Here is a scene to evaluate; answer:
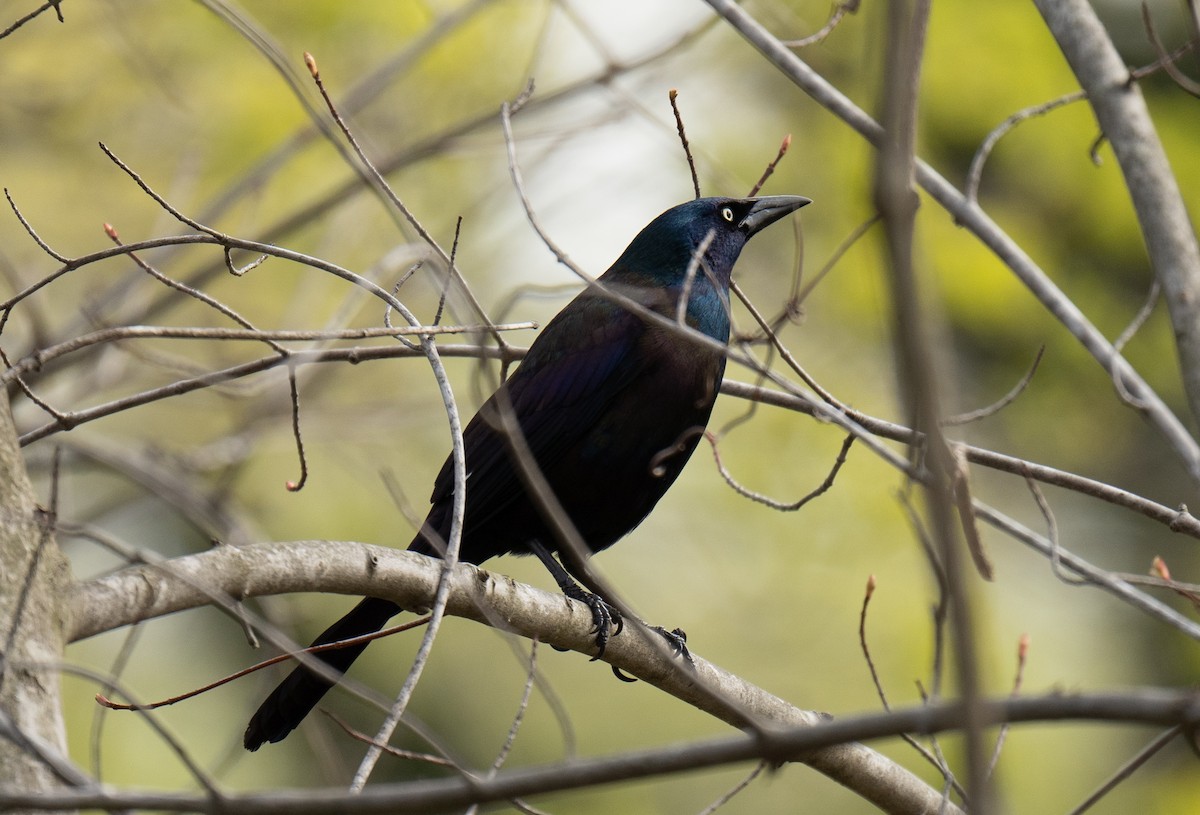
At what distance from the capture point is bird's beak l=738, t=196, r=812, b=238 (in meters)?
4.41

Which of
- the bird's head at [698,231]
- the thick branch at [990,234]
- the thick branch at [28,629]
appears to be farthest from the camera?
the bird's head at [698,231]

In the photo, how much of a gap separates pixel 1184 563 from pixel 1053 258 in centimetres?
242

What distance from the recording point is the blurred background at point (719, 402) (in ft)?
22.2

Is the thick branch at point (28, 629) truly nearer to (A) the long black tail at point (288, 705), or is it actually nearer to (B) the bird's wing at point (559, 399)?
(A) the long black tail at point (288, 705)

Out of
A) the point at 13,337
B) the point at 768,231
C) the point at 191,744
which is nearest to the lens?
the point at 13,337

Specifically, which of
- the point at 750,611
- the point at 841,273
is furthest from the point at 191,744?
the point at 841,273

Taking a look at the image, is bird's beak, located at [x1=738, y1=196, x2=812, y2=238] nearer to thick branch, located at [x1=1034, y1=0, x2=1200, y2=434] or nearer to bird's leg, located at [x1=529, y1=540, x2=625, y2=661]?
bird's leg, located at [x1=529, y1=540, x2=625, y2=661]

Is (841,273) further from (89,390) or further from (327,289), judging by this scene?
(89,390)

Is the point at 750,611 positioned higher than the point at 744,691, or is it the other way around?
the point at 750,611

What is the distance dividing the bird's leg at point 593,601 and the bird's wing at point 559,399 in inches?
11.2

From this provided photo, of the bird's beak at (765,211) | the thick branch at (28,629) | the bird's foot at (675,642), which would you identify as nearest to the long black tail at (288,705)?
the bird's foot at (675,642)

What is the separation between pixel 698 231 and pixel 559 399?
884 mm

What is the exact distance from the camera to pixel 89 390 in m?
4.89

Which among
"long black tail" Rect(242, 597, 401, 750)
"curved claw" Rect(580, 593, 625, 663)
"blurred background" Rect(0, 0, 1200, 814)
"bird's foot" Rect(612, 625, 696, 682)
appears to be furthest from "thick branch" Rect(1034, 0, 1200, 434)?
"blurred background" Rect(0, 0, 1200, 814)
